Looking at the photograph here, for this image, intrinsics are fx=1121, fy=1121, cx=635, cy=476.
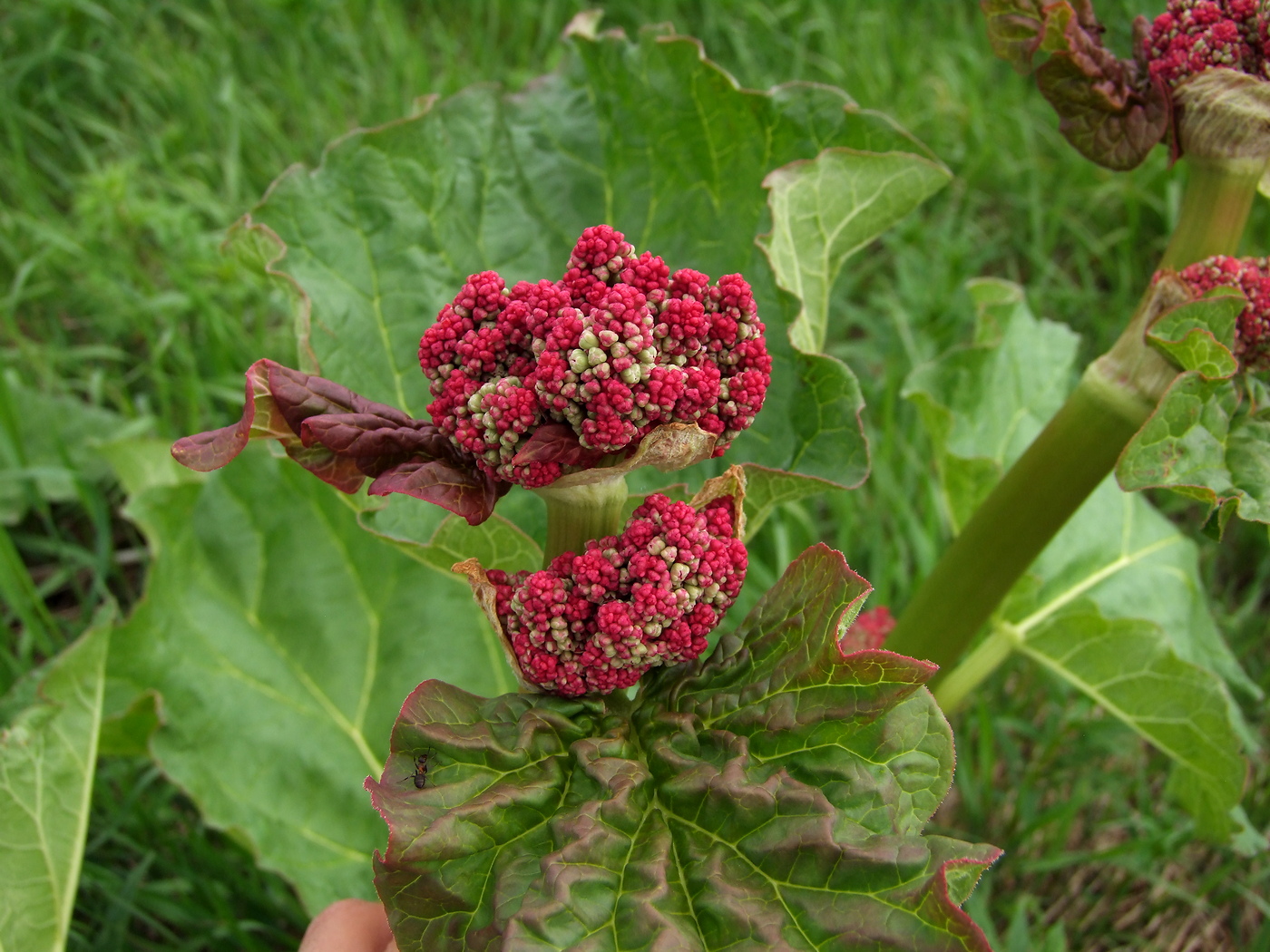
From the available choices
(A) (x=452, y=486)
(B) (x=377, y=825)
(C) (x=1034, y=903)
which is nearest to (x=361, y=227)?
(A) (x=452, y=486)

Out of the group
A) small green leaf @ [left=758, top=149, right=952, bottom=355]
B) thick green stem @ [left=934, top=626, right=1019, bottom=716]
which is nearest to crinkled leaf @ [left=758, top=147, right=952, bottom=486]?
small green leaf @ [left=758, top=149, right=952, bottom=355]

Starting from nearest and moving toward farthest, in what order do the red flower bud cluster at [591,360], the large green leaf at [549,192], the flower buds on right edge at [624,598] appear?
the red flower bud cluster at [591,360] < the flower buds on right edge at [624,598] < the large green leaf at [549,192]

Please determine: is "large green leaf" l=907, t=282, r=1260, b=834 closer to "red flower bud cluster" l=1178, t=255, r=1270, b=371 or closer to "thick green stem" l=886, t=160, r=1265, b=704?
"thick green stem" l=886, t=160, r=1265, b=704

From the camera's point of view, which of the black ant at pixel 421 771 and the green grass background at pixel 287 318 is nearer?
the black ant at pixel 421 771

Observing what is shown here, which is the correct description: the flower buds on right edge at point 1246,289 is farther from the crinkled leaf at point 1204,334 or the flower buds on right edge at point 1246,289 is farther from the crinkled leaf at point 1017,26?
the crinkled leaf at point 1017,26

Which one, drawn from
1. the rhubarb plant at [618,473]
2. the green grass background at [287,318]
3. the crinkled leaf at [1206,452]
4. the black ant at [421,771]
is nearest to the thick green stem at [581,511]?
the rhubarb plant at [618,473]

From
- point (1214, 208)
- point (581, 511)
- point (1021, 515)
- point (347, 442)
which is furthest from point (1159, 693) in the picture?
point (347, 442)

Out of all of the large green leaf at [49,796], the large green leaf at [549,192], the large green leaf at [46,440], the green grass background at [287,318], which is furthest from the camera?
the large green leaf at [46,440]

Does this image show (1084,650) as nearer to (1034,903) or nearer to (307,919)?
(1034,903)
